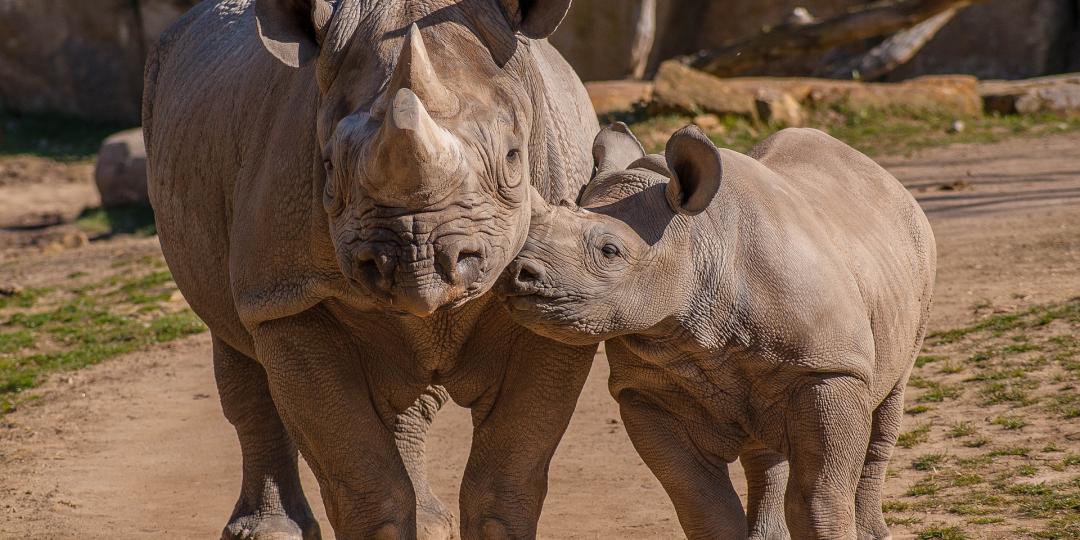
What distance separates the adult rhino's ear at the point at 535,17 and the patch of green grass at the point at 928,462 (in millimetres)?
2843

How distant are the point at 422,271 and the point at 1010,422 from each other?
361 cm

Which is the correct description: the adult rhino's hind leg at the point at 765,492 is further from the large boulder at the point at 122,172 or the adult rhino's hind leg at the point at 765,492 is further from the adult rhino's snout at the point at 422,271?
the large boulder at the point at 122,172

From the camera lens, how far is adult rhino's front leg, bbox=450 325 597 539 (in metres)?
4.54

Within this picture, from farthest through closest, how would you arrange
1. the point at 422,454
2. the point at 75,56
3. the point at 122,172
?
the point at 75,56 < the point at 122,172 < the point at 422,454

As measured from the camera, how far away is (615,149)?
15.9 feet

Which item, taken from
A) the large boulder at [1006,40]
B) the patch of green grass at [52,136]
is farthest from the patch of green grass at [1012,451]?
the patch of green grass at [52,136]

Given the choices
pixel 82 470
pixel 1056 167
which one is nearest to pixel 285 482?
pixel 82 470

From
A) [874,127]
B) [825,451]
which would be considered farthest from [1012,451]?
[874,127]

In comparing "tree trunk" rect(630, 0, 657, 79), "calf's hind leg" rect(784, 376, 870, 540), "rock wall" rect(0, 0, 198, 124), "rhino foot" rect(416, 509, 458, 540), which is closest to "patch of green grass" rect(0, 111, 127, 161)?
"rock wall" rect(0, 0, 198, 124)

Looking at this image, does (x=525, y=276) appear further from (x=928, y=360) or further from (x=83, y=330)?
(x=83, y=330)

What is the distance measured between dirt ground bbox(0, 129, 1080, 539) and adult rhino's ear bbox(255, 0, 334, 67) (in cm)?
251

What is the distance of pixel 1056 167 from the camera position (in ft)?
36.6

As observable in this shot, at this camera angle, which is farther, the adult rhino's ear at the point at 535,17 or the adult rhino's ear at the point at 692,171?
the adult rhino's ear at the point at 692,171

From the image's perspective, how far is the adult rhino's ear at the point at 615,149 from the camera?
476cm
